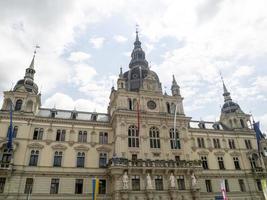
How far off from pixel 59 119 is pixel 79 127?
4.43m

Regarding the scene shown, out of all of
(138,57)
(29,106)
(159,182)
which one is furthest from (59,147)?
(138,57)

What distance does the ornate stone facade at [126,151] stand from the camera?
133 ft

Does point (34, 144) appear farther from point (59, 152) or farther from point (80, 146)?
point (80, 146)

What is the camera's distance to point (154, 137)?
4762 centimetres

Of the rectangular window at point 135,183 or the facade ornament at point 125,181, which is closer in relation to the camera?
the facade ornament at point 125,181

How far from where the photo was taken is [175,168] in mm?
42562

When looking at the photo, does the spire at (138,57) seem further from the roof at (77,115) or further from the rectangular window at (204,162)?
the rectangular window at (204,162)

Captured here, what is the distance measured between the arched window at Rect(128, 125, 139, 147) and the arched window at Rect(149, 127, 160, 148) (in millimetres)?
3047

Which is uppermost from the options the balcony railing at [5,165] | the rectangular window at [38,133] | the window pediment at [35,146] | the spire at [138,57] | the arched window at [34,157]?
the spire at [138,57]

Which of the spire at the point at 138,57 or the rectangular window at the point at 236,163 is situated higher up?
the spire at the point at 138,57

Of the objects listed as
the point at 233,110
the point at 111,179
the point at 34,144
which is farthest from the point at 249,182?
the point at 34,144

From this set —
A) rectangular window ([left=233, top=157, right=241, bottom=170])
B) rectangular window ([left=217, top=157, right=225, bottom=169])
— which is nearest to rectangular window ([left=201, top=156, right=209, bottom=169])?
rectangular window ([left=217, top=157, right=225, bottom=169])

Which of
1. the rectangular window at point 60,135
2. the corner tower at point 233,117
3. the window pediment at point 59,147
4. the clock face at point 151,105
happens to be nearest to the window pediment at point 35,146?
the window pediment at point 59,147

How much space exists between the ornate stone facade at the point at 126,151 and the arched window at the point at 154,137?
0.21 meters
